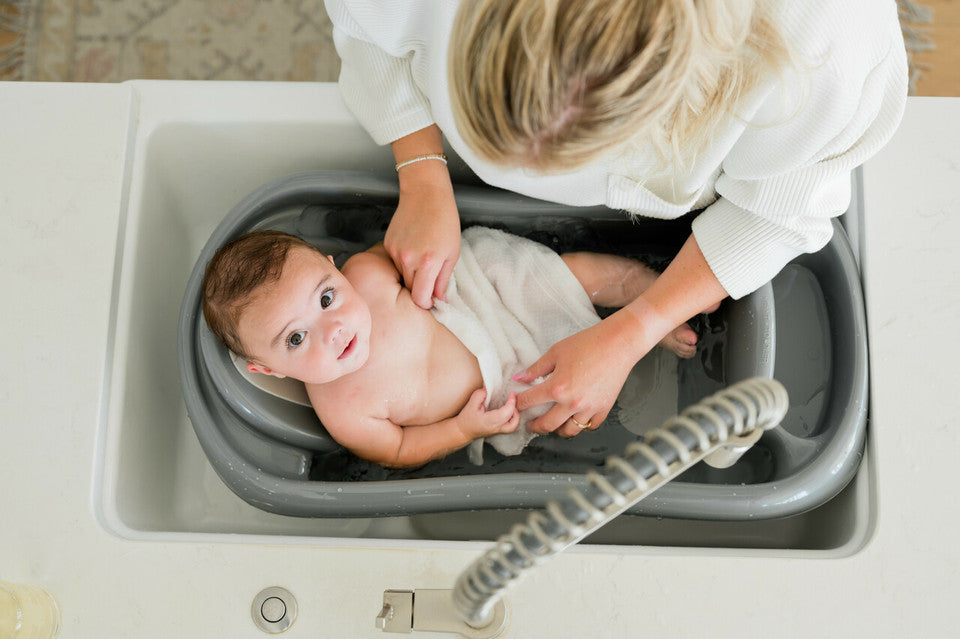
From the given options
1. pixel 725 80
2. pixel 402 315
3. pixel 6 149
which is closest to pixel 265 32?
pixel 6 149

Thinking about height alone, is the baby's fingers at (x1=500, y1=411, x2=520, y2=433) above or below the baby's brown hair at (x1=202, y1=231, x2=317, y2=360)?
below

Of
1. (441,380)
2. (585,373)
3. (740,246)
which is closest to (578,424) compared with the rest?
(585,373)

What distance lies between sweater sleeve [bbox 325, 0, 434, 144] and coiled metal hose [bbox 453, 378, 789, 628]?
0.65 metres

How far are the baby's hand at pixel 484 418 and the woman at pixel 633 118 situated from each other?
0.03 m

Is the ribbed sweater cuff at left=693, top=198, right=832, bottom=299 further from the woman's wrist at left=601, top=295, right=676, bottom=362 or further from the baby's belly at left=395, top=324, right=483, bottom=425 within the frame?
the baby's belly at left=395, top=324, right=483, bottom=425

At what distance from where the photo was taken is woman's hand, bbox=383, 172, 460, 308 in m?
1.06

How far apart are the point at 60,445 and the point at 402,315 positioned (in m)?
0.46

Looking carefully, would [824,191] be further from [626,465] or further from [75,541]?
[75,541]

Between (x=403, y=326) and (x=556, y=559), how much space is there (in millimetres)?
396

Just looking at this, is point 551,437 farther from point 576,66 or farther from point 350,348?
point 576,66

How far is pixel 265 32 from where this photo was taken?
170cm

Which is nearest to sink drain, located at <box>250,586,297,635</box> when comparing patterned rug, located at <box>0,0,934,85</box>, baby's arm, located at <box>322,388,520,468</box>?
baby's arm, located at <box>322,388,520,468</box>

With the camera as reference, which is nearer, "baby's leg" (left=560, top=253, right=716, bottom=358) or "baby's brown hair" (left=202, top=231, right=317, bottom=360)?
"baby's brown hair" (left=202, top=231, right=317, bottom=360)

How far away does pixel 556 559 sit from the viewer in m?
0.86
